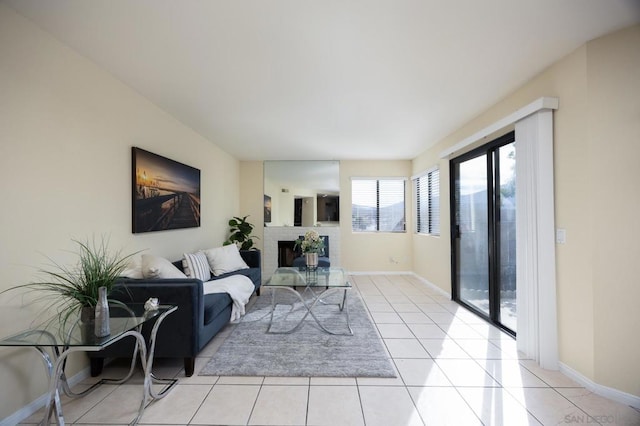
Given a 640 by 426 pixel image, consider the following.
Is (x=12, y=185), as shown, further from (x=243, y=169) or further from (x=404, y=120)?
(x=243, y=169)

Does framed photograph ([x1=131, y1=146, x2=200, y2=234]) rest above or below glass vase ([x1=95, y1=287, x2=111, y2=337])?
above

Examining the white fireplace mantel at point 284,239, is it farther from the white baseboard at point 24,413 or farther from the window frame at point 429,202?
the white baseboard at point 24,413

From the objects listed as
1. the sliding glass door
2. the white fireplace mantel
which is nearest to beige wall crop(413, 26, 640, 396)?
the sliding glass door

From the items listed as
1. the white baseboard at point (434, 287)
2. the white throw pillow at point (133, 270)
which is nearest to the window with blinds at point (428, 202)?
the white baseboard at point (434, 287)

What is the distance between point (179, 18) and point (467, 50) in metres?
2.04

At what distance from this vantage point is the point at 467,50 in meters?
2.13

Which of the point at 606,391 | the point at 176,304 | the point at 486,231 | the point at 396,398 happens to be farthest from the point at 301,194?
the point at 606,391

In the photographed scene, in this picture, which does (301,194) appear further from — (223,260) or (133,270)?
(133,270)

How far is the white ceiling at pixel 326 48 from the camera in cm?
172

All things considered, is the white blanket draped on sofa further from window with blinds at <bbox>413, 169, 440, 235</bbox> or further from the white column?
window with blinds at <bbox>413, 169, 440, 235</bbox>

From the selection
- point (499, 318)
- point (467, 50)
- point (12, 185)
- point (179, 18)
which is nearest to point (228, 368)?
point (12, 185)

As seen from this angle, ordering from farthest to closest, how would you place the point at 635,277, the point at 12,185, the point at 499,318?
the point at 499,318, the point at 635,277, the point at 12,185

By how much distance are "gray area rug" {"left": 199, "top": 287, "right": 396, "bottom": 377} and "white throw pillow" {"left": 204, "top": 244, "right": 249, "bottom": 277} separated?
31.4 inches

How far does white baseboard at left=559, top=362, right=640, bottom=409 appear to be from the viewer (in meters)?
1.88
